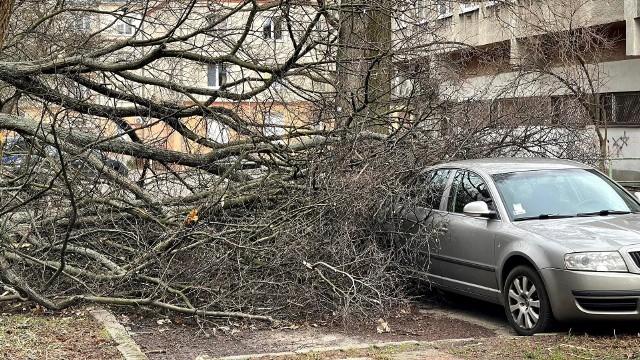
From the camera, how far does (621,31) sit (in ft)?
75.5

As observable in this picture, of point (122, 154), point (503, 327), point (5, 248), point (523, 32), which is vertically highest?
point (523, 32)

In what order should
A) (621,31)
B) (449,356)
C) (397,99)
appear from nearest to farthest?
(449,356)
(397,99)
(621,31)

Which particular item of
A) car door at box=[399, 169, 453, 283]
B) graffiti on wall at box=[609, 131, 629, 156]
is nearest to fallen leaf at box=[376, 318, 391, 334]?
car door at box=[399, 169, 453, 283]

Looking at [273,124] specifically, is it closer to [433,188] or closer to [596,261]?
[433,188]

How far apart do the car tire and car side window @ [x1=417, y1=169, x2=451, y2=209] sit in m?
1.69

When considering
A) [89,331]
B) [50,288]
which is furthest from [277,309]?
[50,288]

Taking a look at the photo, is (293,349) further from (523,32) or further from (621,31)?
(621,31)

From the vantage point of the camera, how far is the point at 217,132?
1160 centimetres

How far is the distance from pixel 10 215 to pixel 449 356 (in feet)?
17.4

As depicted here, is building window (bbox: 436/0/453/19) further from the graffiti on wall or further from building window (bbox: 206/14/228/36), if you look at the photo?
the graffiti on wall

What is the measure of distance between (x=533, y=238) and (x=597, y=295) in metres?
0.87

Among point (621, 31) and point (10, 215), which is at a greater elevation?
point (621, 31)

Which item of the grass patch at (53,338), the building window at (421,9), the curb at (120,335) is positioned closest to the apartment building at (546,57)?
the building window at (421,9)

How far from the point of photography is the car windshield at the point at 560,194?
28.2ft
